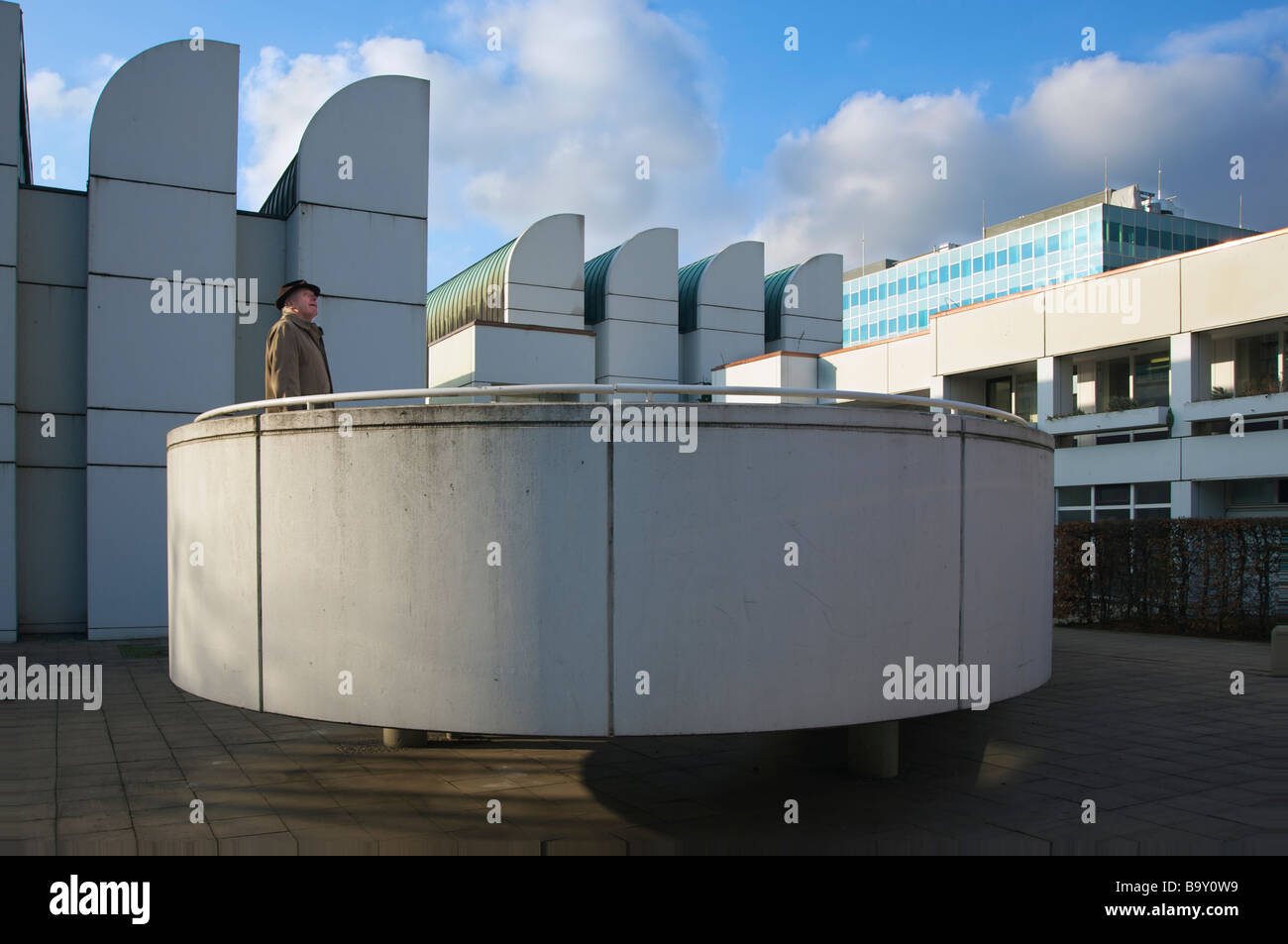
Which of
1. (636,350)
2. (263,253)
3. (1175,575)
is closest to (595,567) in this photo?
(263,253)

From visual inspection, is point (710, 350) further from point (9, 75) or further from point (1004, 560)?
point (1004, 560)

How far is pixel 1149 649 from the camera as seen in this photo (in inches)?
548

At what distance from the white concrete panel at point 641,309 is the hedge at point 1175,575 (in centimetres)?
1291

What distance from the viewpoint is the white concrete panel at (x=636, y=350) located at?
89.1 ft

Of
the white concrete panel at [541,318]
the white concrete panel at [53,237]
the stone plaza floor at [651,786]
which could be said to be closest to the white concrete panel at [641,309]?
the white concrete panel at [541,318]

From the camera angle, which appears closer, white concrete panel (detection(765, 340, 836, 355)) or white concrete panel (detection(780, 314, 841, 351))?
white concrete panel (detection(765, 340, 836, 355))

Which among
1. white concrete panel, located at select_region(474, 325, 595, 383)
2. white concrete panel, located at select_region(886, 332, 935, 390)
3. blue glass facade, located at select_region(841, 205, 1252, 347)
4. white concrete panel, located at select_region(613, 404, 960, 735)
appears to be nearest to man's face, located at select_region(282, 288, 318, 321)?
white concrete panel, located at select_region(613, 404, 960, 735)

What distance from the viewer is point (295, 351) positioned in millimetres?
6773

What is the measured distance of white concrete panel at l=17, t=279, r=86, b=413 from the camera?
1420 centimetres

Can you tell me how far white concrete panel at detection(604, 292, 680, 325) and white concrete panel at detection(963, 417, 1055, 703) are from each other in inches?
818

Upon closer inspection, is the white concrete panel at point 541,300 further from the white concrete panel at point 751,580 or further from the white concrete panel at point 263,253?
the white concrete panel at point 751,580

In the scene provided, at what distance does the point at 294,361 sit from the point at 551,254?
19.8 metres

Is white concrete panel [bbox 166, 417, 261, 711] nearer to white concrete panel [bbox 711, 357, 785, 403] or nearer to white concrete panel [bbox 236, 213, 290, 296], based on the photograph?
white concrete panel [bbox 236, 213, 290, 296]
